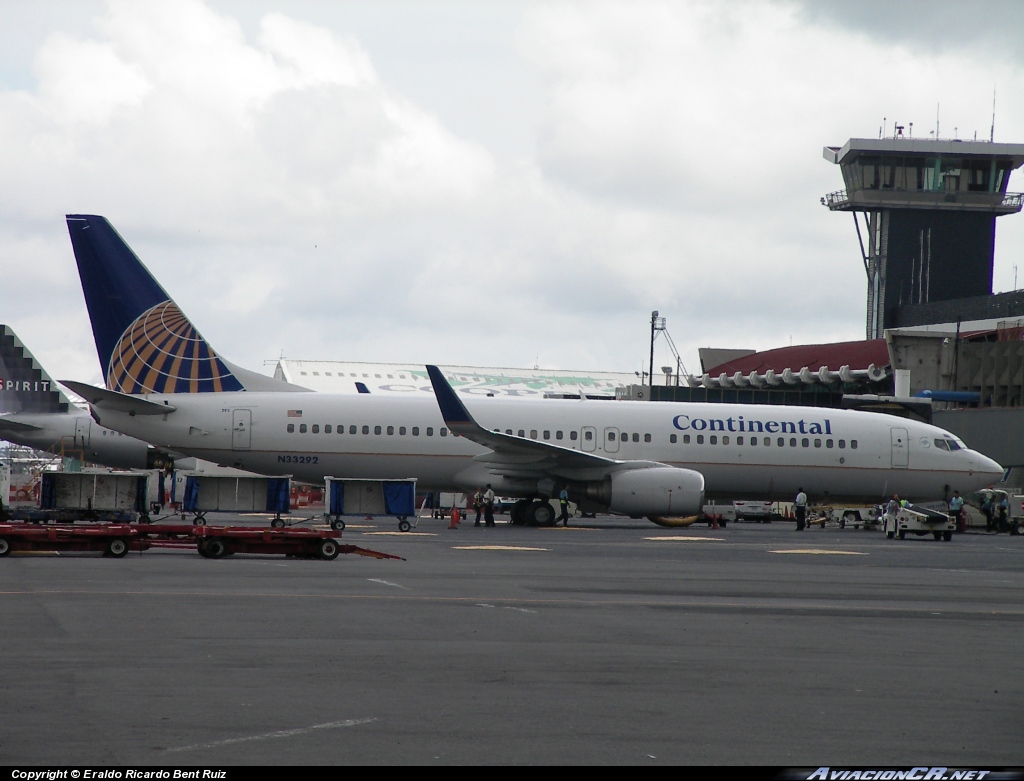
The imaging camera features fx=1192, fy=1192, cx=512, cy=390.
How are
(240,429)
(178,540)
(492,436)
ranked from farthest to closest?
(240,429) < (492,436) < (178,540)

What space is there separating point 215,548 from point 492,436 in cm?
1303

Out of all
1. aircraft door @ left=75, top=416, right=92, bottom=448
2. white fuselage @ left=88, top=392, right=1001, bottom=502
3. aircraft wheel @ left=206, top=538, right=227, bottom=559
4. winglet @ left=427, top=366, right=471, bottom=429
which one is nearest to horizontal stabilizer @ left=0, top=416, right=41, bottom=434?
aircraft door @ left=75, top=416, right=92, bottom=448

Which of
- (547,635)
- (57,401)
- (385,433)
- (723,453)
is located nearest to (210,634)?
(547,635)

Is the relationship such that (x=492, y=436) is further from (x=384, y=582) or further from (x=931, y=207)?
(x=931, y=207)

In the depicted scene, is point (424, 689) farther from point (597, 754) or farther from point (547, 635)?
point (547, 635)

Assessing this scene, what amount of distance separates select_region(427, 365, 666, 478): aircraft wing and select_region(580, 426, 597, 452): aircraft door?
209 mm

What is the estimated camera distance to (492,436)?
32.5 metres

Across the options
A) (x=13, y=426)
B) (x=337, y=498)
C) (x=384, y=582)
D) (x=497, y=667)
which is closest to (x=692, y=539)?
(x=337, y=498)

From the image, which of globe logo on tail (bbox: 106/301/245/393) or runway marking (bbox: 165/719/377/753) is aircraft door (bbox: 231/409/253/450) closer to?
globe logo on tail (bbox: 106/301/245/393)

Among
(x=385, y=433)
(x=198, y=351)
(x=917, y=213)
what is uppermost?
(x=917, y=213)

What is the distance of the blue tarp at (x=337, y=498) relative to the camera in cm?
3234

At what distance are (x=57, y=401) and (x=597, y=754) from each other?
145 feet
